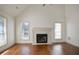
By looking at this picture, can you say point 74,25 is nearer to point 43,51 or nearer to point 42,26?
point 42,26

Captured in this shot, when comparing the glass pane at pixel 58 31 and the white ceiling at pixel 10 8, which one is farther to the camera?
the glass pane at pixel 58 31

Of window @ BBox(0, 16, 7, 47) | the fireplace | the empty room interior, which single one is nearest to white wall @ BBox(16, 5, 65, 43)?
the empty room interior

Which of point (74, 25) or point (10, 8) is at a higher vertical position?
point (10, 8)

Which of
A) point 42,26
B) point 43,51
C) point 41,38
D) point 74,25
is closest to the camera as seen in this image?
point 43,51

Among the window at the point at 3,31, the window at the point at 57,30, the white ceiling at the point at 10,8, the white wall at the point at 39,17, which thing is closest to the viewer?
the white ceiling at the point at 10,8

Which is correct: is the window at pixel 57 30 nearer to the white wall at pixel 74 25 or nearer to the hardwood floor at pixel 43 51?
the white wall at pixel 74 25

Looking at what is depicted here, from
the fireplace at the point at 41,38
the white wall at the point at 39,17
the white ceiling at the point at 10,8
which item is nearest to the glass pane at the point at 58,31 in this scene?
the white wall at the point at 39,17

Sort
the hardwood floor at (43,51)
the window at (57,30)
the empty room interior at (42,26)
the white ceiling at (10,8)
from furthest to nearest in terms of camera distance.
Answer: the window at (57,30) → the empty room interior at (42,26) → the white ceiling at (10,8) → the hardwood floor at (43,51)

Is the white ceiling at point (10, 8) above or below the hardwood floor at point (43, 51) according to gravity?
above

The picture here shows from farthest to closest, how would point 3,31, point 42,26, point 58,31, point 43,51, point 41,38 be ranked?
point 58,31, point 42,26, point 41,38, point 3,31, point 43,51

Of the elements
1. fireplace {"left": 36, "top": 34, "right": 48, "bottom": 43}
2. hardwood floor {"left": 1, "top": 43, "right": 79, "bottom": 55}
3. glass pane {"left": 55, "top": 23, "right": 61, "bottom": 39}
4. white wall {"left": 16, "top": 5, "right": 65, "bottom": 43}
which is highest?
white wall {"left": 16, "top": 5, "right": 65, "bottom": 43}

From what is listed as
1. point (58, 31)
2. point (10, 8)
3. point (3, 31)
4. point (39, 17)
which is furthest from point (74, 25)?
point (3, 31)

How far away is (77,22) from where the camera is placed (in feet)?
17.4

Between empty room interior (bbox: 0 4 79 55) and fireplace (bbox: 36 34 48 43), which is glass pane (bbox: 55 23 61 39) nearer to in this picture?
empty room interior (bbox: 0 4 79 55)
